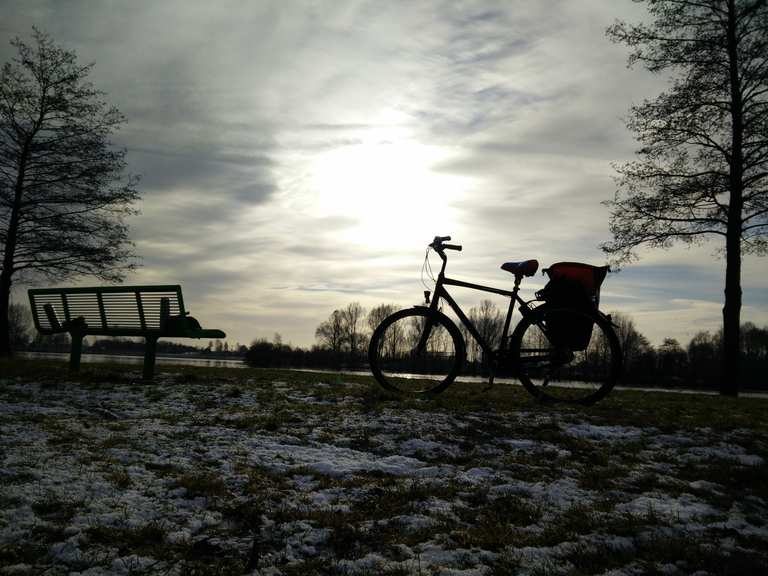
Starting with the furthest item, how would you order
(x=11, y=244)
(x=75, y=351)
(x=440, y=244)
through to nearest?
(x=11, y=244), (x=75, y=351), (x=440, y=244)

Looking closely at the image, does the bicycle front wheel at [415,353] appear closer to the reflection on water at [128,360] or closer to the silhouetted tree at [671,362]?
the reflection on water at [128,360]

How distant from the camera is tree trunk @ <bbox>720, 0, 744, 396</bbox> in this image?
1167 centimetres

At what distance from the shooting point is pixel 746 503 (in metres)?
3.47

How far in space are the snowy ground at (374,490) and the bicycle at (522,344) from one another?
629 millimetres

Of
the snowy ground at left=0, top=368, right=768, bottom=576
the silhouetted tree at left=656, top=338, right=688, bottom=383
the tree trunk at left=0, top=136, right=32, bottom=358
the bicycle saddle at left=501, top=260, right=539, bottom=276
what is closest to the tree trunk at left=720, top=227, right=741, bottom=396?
the snowy ground at left=0, top=368, right=768, bottom=576

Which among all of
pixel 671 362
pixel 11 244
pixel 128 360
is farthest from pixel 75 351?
pixel 671 362

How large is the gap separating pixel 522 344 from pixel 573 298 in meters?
0.85

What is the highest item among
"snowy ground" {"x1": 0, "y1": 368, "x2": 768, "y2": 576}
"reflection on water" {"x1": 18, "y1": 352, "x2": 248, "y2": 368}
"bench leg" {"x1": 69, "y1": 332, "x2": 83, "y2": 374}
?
"bench leg" {"x1": 69, "y1": 332, "x2": 83, "y2": 374}

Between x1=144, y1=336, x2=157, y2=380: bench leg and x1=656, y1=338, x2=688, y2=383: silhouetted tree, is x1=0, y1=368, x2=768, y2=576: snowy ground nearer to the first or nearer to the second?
x1=144, y1=336, x2=157, y2=380: bench leg

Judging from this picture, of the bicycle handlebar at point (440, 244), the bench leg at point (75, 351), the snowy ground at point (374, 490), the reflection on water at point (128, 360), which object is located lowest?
the reflection on water at point (128, 360)

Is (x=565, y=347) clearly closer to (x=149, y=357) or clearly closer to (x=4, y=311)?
(x=149, y=357)

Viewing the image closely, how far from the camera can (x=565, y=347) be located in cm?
612

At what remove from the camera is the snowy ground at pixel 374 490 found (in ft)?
8.37

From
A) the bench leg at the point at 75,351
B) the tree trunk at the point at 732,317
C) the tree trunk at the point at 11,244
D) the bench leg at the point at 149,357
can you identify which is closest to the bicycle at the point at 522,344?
the bench leg at the point at 149,357
